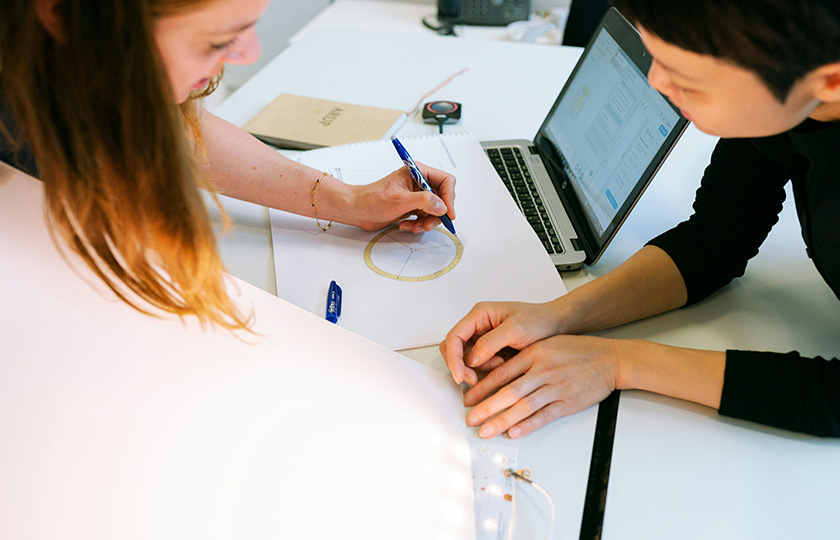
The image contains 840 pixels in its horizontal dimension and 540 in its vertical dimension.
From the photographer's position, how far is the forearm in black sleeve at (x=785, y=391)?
72cm

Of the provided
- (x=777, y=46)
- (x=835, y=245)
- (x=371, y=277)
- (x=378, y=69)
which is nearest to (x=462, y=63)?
(x=378, y=69)

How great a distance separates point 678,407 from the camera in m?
0.77

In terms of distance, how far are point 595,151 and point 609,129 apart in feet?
0.14

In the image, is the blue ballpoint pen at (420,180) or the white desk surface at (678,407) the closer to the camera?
the white desk surface at (678,407)

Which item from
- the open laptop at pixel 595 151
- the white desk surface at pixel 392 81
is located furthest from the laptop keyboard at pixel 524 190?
the white desk surface at pixel 392 81

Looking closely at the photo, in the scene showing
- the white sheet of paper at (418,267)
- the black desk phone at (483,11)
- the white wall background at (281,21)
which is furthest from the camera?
the white wall background at (281,21)

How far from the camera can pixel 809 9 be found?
1.71 ft

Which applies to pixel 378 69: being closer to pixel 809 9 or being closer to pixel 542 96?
pixel 542 96

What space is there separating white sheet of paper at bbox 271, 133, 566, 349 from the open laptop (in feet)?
0.16

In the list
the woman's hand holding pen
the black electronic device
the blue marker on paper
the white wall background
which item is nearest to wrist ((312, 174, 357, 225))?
the woman's hand holding pen

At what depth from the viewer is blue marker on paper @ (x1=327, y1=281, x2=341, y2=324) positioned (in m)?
0.87

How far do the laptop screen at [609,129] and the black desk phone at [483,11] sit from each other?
38.3 inches

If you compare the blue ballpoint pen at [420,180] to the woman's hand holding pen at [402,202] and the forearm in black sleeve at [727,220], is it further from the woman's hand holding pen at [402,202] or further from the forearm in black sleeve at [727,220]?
the forearm in black sleeve at [727,220]

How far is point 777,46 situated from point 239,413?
23.0 inches
